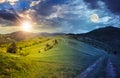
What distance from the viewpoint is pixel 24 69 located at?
40812 millimetres

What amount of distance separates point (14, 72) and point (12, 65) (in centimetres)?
261

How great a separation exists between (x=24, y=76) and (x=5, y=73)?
9.25 ft

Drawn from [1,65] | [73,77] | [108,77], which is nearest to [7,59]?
[1,65]

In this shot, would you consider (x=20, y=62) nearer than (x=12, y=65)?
No

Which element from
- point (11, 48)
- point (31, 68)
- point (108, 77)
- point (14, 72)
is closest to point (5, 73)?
point (14, 72)

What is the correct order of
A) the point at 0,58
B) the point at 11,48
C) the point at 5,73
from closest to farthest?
1. the point at 5,73
2. the point at 0,58
3. the point at 11,48

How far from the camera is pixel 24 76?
38.1m

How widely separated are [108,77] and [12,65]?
14135 millimetres

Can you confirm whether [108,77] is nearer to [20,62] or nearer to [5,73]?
[20,62]

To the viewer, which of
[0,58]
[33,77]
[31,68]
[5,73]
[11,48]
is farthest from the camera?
[11,48]

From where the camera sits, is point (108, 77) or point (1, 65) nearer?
point (1, 65)

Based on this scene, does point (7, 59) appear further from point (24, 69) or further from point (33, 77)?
point (33, 77)

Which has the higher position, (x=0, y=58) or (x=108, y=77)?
(x=0, y=58)

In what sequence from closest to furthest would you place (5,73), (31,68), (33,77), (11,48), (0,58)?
(5,73)
(33,77)
(0,58)
(31,68)
(11,48)
